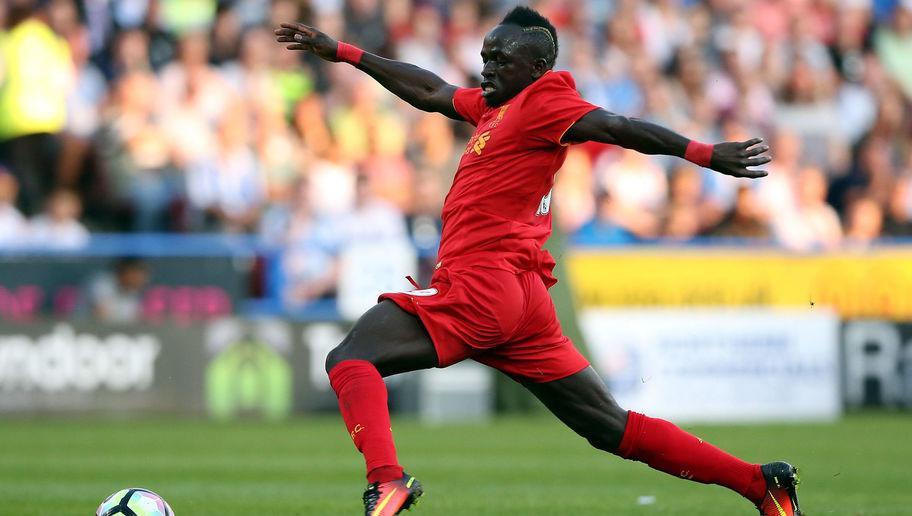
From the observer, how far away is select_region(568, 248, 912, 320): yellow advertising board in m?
16.5

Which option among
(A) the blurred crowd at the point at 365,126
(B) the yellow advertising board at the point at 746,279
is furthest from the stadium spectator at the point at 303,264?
(B) the yellow advertising board at the point at 746,279

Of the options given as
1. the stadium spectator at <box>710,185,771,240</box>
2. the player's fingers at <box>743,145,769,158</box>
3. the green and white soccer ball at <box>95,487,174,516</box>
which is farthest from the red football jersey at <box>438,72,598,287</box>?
the stadium spectator at <box>710,185,771,240</box>

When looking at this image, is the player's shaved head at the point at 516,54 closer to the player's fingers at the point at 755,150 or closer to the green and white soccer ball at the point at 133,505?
the player's fingers at the point at 755,150

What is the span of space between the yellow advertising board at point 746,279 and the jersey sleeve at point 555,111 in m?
9.96

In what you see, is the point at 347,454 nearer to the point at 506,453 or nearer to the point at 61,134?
the point at 506,453

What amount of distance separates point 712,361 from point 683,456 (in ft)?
31.5

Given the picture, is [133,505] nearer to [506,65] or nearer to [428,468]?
[506,65]

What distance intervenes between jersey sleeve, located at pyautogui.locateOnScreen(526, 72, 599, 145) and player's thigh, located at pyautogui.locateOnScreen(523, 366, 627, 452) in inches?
41.2

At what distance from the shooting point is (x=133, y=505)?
6.62m

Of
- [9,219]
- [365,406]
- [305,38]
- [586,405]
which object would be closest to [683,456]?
[586,405]

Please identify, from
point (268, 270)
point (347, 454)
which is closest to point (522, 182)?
point (347, 454)

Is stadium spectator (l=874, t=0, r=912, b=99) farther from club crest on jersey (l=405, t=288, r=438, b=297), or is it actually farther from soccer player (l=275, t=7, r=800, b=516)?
club crest on jersey (l=405, t=288, r=438, b=297)

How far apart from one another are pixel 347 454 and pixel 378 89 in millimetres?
6748

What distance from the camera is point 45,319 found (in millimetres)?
15211
